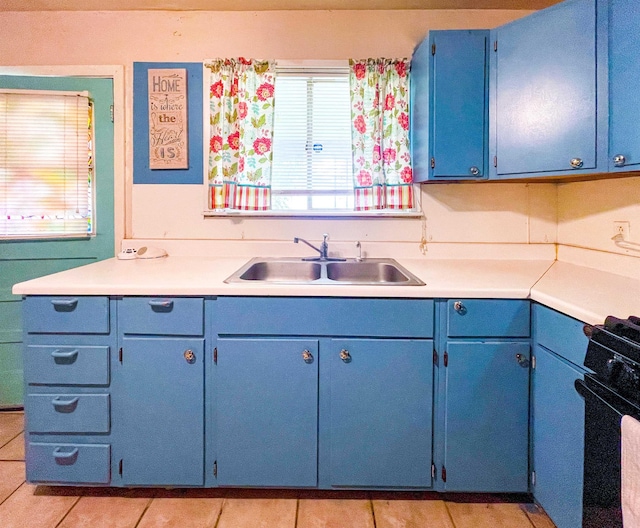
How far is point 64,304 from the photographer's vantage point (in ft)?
5.78

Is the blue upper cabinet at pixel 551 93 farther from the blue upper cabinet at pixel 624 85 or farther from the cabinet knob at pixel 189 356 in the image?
the cabinet knob at pixel 189 356

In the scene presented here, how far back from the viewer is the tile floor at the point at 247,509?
67.5 inches

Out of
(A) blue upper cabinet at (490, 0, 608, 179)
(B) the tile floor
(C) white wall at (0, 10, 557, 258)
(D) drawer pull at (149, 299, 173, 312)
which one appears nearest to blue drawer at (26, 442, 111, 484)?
(B) the tile floor

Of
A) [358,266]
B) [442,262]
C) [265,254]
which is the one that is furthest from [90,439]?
[442,262]

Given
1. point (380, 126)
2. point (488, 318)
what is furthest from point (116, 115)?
point (488, 318)

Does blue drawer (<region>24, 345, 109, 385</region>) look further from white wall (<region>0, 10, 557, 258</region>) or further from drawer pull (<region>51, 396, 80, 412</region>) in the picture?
white wall (<region>0, 10, 557, 258</region>)

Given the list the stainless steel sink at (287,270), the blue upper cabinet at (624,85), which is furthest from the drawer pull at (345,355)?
the blue upper cabinet at (624,85)

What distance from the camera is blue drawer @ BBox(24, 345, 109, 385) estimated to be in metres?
1.78

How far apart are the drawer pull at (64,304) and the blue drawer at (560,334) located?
180 cm

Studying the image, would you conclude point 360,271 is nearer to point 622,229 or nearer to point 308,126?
point 308,126

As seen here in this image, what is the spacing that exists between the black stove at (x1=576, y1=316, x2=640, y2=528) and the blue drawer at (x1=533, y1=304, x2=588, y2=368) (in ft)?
0.30

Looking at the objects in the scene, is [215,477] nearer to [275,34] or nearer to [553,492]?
[553,492]

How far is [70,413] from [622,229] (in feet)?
8.15

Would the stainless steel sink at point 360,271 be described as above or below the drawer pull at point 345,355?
above
